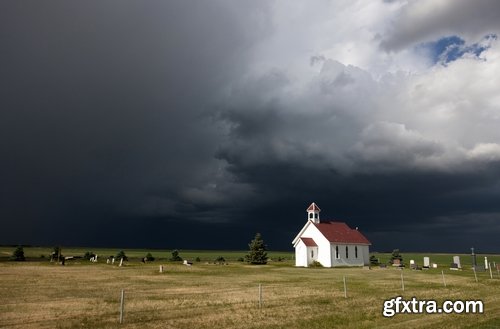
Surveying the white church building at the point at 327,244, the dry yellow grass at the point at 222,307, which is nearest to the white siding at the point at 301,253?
the white church building at the point at 327,244

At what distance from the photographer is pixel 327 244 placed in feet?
248

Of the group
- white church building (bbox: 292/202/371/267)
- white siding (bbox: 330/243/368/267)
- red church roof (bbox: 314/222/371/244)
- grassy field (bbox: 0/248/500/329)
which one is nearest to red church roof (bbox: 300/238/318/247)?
white church building (bbox: 292/202/371/267)

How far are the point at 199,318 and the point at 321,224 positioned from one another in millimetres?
60290

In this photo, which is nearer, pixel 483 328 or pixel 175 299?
pixel 483 328

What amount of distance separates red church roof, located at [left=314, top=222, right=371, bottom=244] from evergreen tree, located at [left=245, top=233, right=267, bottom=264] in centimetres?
1274

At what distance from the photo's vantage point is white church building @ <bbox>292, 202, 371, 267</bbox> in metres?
75.9

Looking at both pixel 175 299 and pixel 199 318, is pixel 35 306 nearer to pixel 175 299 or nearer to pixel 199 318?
pixel 175 299

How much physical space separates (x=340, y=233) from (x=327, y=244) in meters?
5.91

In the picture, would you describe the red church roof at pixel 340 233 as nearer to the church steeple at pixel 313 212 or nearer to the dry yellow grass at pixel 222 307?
the church steeple at pixel 313 212

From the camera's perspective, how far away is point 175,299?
2905 centimetres

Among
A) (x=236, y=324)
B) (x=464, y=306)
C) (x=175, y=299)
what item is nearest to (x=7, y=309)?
(x=175, y=299)

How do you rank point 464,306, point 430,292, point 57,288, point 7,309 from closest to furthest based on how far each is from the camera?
point 7,309 → point 464,306 → point 430,292 → point 57,288

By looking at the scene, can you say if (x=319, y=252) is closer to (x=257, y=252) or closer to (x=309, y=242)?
(x=309, y=242)

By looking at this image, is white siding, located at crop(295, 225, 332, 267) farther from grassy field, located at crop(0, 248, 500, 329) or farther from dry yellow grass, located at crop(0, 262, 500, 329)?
grassy field, located at crop(0, 248, 500, 329)
